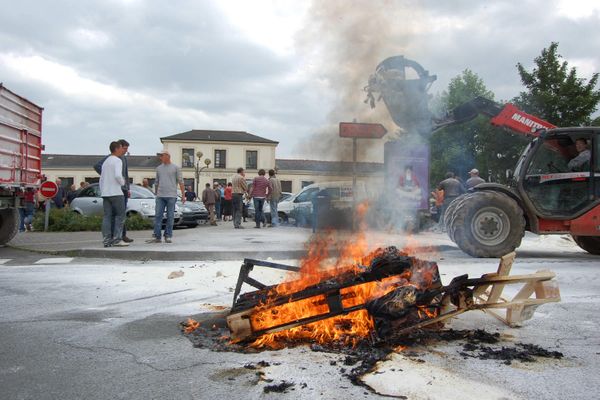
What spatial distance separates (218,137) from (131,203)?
49580 mm

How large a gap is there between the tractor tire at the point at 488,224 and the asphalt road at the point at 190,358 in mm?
2575

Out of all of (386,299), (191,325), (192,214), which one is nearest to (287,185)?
(192,214)

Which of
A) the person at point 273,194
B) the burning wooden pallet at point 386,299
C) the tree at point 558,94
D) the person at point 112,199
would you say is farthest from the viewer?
the tree at point 558,94

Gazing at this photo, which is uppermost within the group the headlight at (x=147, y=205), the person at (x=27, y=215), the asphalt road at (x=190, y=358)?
the headlight at (x=147, y=205)

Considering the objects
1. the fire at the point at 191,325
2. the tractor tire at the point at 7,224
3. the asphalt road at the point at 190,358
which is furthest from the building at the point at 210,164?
the fire at the point at 191,325

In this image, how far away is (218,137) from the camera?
6344 cm

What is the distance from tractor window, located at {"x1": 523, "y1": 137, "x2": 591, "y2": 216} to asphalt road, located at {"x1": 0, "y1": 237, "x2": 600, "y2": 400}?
3021mm

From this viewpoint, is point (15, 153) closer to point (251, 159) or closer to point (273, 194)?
point (273, 194)

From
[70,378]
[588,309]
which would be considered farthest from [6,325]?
[588,309]

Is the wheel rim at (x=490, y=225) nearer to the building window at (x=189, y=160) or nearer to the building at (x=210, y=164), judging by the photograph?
the building at (x=210, y=164)

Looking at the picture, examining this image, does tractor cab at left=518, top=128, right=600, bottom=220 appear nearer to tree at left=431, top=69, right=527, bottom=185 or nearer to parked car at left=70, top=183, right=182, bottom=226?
parked car at left=70, top=183, right=182, bottom=226

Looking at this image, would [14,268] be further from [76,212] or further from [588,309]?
[76,212]

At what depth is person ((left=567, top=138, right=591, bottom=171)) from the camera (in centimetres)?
842

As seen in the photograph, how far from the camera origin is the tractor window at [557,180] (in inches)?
332
